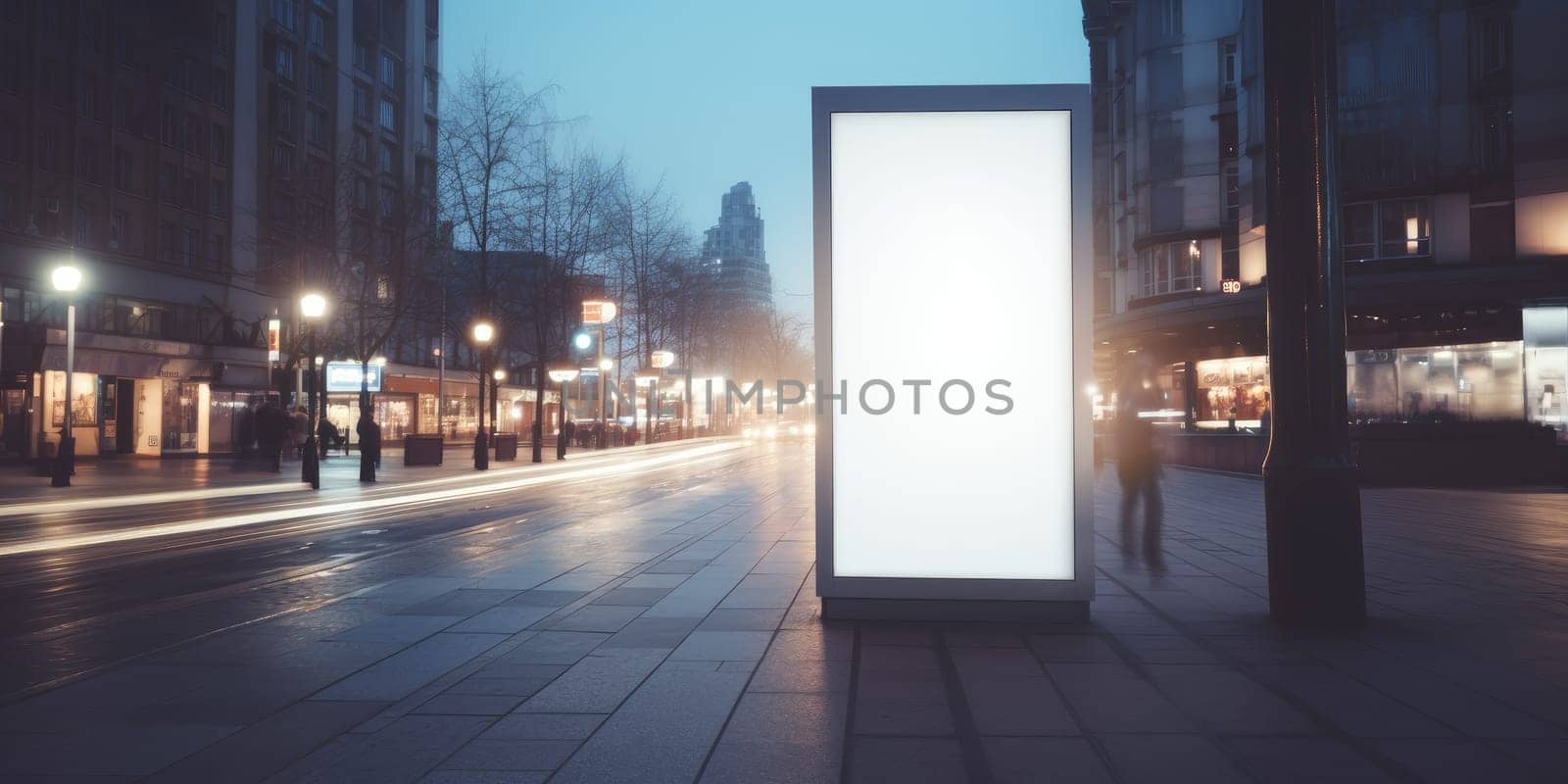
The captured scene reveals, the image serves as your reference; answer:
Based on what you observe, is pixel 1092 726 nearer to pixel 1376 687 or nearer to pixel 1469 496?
pixel 1376 687

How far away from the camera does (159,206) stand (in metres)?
41.4

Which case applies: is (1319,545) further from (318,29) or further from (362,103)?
(362,103)

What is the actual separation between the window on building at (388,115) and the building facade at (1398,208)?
42.5m

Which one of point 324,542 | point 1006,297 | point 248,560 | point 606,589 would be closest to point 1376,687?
point 1006,297

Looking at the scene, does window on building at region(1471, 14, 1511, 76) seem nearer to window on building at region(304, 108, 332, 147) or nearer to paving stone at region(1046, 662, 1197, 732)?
paving stone at region(1046, 662, 1197, 732)

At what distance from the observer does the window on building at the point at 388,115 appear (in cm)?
6178

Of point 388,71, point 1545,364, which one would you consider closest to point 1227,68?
point 1545,364

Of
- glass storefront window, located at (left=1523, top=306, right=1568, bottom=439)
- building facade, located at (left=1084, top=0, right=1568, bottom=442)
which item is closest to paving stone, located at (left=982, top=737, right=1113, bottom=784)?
building facade, located at (left=1084, top=0, right=1568, bottom=442)

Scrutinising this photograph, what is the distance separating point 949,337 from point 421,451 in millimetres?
28065

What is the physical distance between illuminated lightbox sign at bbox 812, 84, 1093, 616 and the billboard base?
39 millimetres

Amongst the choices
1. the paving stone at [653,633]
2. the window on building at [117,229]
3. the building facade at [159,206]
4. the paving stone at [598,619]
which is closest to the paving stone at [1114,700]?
the paving stone at [653,633]

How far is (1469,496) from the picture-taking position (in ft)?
60.1

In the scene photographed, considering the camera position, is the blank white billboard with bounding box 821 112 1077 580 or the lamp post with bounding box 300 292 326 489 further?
the lamp post with bounding box 300 292 326 489

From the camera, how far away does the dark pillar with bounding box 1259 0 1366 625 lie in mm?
6621
